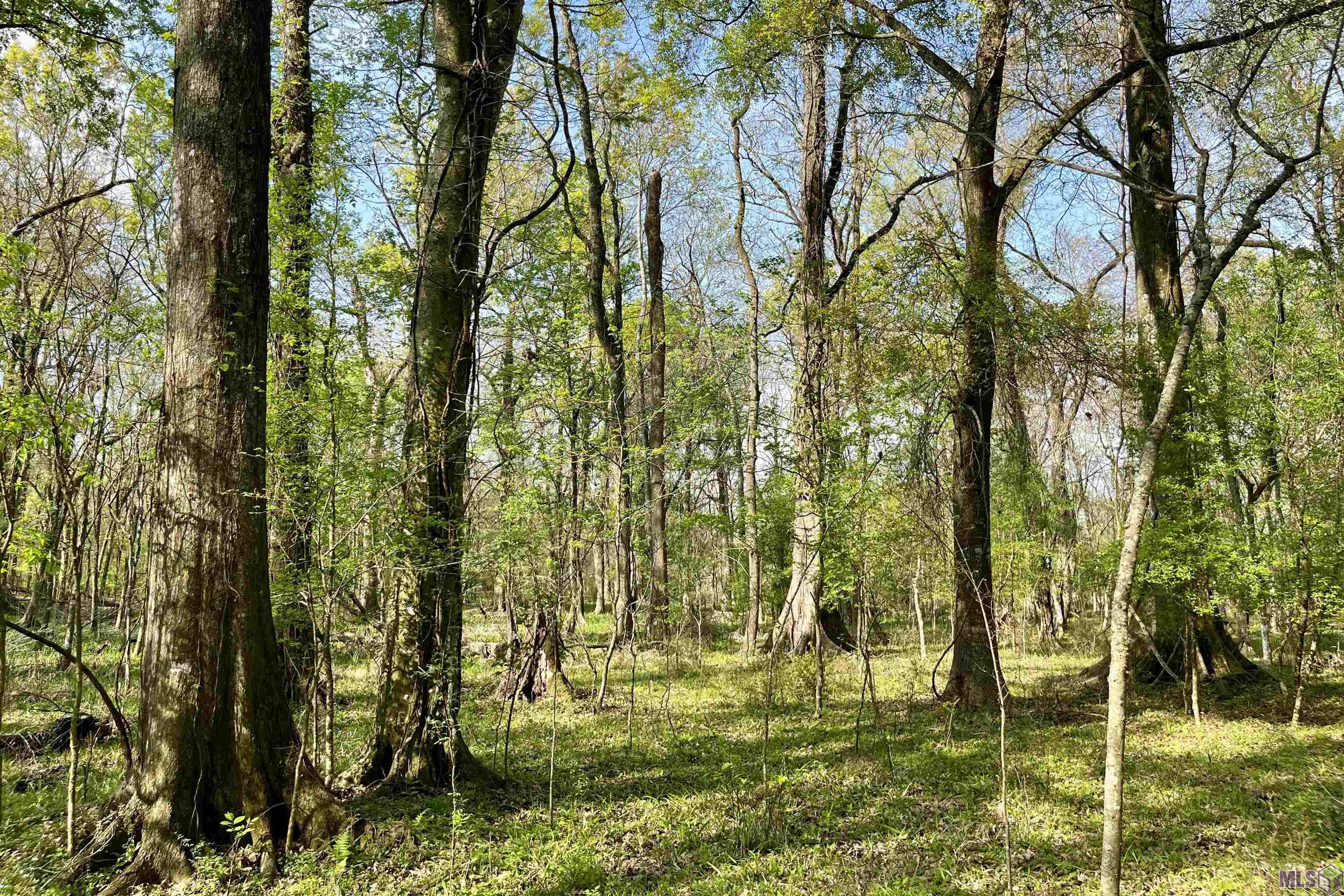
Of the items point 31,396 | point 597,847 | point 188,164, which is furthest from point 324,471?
point 597,847

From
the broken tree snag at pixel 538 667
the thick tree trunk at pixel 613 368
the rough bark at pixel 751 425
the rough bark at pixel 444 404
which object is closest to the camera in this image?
the rough bark at pixel 444 404

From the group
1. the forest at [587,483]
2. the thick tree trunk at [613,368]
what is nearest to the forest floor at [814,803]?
the forest at [587,483]

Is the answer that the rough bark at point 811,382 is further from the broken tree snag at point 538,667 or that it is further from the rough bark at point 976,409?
the broken tree snag at point 538,667

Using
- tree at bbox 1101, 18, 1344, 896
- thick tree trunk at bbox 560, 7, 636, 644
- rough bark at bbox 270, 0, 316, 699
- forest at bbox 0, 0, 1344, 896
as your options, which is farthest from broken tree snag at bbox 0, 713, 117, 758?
tree at bbox 1101, 18, 1344, 896

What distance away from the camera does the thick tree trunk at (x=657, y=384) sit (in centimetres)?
1432

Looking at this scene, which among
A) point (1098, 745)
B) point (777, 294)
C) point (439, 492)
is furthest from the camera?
point (777, 294)

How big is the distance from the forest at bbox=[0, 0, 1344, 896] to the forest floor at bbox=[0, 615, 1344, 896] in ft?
0.15

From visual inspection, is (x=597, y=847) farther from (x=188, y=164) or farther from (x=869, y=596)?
(x=869, y=596)

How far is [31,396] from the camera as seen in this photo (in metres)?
4.22

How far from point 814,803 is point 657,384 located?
10959 millimetres

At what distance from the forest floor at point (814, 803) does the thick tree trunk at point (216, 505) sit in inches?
16.8

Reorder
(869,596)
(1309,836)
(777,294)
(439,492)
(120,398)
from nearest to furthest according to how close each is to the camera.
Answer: (1309,836) < (439,492) < (120,398) < (869,596) < (777,294)

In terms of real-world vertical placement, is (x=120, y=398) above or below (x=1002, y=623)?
above

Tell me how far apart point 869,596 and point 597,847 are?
10.2m
